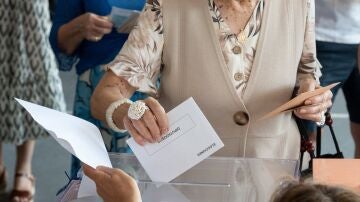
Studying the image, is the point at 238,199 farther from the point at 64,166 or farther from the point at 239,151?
the point at 64,166

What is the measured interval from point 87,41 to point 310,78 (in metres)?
0.81

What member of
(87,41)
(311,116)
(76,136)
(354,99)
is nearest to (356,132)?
(354,99)

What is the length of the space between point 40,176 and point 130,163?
1.91m

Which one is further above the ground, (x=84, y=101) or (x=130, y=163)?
(x=130, y=163)

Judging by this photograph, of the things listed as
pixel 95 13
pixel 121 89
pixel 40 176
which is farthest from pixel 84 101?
pixel 40 176

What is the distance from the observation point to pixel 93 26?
1896 mm

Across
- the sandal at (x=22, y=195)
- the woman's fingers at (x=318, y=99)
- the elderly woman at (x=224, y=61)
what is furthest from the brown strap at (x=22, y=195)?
the woman's fingers at (x=318, y=99)

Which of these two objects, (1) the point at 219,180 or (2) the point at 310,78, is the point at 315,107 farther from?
(1) the point at 219,180

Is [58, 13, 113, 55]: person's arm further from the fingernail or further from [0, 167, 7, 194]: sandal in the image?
[0, 167, 7, 194]: sandal

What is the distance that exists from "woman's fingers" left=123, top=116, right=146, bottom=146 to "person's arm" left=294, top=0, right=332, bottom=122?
34 centimetres

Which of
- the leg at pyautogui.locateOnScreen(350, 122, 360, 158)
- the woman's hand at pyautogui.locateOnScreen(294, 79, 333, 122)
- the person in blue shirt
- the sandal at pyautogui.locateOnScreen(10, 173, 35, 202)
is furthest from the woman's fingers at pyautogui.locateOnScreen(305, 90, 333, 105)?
the sandal at pyautogui.locateOnScreen(10, 173, 35, 202)

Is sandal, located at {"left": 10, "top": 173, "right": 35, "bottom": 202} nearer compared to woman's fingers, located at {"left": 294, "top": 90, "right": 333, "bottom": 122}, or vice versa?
woman's fingers, located at {"left": 294, "top": 90, "right": 333, "bottom": 122}

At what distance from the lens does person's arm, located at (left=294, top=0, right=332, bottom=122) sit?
135 centimetres

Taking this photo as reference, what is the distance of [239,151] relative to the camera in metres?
1.41
